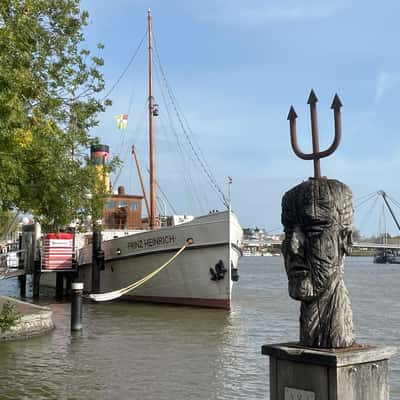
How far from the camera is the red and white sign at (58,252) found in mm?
23969

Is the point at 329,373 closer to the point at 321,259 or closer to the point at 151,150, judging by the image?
the point at 321,259

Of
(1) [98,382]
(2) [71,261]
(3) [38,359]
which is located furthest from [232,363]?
(2) [71,261]

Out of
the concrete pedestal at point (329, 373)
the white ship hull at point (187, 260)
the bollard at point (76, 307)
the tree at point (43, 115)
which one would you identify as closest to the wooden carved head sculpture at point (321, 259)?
the concrete pedestal at point (329, 373)

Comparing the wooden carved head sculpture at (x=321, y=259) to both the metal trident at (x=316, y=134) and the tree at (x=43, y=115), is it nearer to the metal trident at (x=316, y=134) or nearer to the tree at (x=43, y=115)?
the metal trident at (x=316, y=134)

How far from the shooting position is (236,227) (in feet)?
66.3

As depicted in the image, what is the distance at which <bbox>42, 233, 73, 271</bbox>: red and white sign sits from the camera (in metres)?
24.0

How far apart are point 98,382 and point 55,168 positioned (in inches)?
126

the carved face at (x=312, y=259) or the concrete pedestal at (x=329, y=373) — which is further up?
the carved face at (x=312, y=259)

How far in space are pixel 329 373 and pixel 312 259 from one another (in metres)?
0.69

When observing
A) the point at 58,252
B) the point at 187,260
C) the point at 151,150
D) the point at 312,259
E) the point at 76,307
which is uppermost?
the point at 151,150

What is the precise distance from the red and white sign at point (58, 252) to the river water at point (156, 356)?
619cm

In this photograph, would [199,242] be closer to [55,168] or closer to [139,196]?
[139,196]

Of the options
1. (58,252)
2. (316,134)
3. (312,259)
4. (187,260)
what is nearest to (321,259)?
(312,259)

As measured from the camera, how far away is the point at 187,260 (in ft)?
64.1
